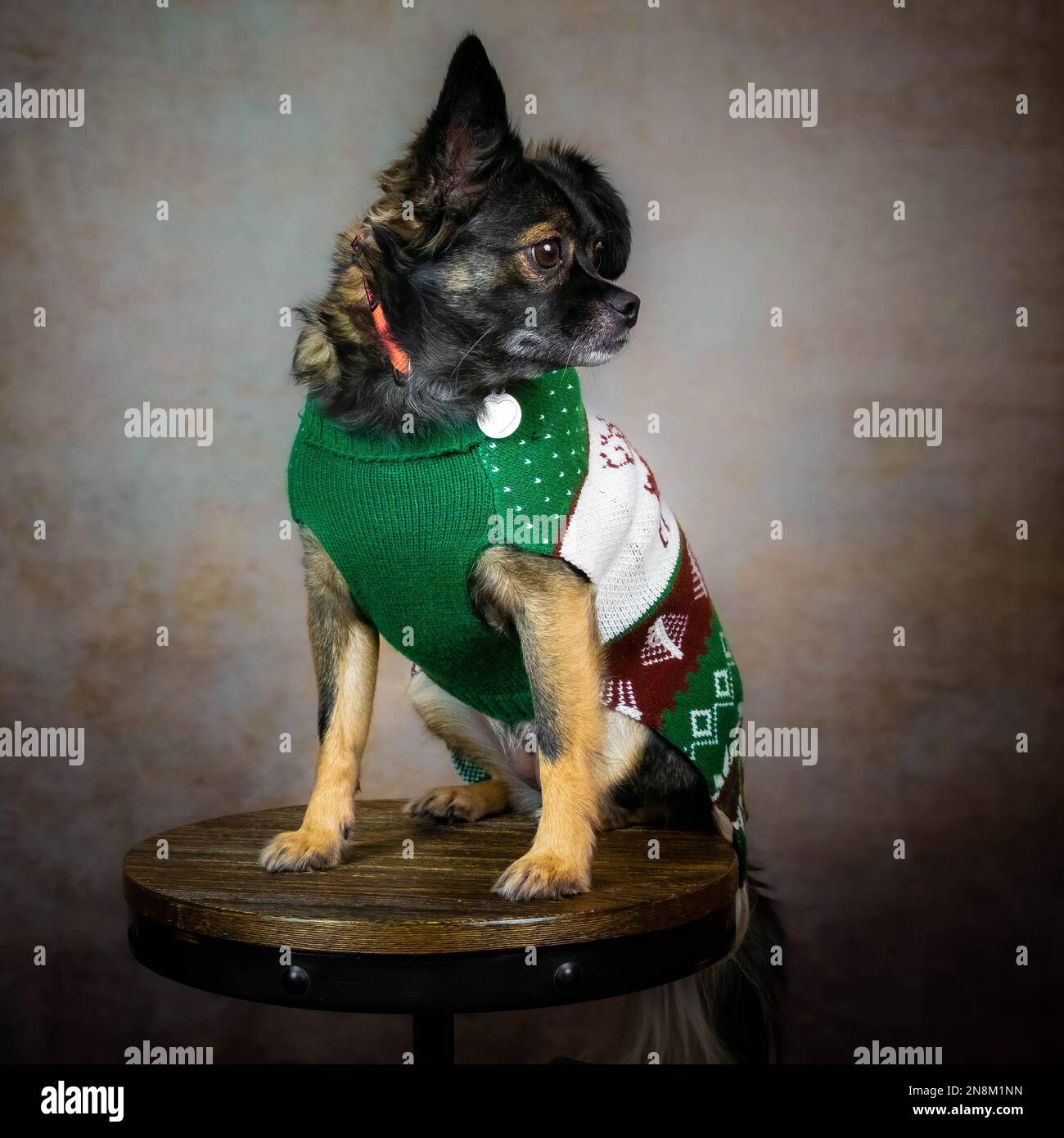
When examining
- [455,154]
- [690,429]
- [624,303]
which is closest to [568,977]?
[624,303]

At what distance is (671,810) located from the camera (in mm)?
2688

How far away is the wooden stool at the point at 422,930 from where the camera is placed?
6.63 ft

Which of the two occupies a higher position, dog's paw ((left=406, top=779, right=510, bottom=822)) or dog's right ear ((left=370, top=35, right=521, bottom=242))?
dog's right ear ((left=370, top=35, right=521, bottom=242))

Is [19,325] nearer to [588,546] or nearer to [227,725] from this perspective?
[227,725]

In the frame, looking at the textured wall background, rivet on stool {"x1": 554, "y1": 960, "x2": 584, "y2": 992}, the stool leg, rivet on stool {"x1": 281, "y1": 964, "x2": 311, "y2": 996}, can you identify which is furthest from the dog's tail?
the textured wall background

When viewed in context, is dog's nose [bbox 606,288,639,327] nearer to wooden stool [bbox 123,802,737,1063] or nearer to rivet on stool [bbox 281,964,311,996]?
wooden stool [bbox 123,802,737,1063]

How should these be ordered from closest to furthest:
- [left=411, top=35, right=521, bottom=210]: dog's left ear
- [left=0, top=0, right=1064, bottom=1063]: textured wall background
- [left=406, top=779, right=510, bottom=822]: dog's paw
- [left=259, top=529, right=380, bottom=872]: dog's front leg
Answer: [left=411, top=35, right=521, bottom=210]: dog's left ear → [left=259, top=529, right=380, bottom=872]: dog's front leg → [left=406, top=779, right=510, bottom=822]: dog's paw → [left=0, top=0, right=1064, bottom=1063]: textured wall background

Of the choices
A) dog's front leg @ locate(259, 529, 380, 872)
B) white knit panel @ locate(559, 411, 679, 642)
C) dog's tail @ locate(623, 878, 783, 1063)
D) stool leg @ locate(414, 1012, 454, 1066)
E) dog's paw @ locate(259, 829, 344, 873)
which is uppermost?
white knit panel @ locate(559, 411, 679, 642)

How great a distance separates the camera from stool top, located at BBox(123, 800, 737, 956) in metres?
2.02

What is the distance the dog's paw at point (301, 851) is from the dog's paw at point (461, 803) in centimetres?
37

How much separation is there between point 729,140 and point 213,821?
8.00ft

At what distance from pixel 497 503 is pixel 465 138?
0.63m

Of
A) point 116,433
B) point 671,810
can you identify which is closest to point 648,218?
point 116,433

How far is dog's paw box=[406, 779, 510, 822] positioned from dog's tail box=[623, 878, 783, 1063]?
51 centimetres
